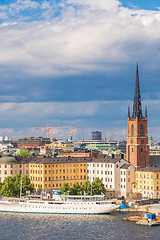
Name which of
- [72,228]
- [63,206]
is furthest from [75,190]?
[72,228]

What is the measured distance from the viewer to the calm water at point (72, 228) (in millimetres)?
130375

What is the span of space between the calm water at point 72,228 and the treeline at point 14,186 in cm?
2134

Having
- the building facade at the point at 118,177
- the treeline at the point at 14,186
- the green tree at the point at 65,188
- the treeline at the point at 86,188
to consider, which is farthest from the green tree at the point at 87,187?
the treeline at the point at 14,186

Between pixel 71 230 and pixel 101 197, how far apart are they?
39.6 metres

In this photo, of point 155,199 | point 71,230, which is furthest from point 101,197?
point 71,230

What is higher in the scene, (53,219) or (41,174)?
(41,174)

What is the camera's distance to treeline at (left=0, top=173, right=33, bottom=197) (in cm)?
18150

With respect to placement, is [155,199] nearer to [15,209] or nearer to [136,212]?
[136,212]

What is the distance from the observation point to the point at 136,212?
167 meters

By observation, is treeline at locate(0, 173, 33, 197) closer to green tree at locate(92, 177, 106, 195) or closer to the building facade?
green tree at locate(92, 177, 106, 195)

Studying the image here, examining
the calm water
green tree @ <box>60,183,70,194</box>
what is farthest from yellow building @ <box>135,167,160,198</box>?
the calm water

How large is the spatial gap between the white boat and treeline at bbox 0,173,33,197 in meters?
11.1

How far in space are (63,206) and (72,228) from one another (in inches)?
1085

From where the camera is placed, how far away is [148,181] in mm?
189625
